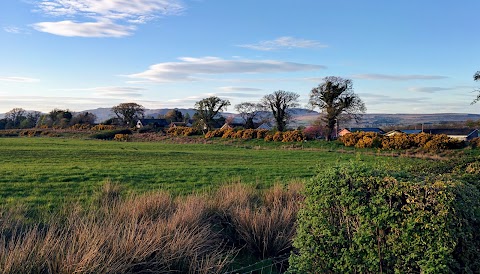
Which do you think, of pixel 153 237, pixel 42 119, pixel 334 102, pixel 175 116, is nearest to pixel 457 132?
pixel 334 102

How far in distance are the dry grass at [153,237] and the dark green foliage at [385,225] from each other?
157 cm

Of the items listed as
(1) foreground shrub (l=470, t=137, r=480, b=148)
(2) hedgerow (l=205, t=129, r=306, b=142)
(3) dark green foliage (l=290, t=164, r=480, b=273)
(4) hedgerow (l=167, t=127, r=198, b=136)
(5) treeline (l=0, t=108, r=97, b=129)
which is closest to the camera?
(3) dark green foliage (l=290, t=164, r=480, b=273)

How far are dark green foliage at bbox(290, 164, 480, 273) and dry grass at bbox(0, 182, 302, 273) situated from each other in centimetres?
157

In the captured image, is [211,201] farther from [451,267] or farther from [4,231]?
[451,267]

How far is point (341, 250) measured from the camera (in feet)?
16.5

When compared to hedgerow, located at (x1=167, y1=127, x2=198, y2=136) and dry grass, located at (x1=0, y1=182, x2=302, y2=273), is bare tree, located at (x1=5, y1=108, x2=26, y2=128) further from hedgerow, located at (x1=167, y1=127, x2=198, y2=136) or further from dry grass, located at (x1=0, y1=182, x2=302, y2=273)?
dry grass, located at (x1=0, y1=182, x2=302, y2=273)

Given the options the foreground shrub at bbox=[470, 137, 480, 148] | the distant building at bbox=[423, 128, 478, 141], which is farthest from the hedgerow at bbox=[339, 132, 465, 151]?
the distant building at bbox=[423, 128, 478, 141]

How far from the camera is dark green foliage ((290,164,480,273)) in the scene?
4410 millimetres

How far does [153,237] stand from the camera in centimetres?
577

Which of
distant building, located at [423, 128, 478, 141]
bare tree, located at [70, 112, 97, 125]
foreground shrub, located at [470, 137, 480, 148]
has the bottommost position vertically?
distant building, located at [423, 128, 478, 141]

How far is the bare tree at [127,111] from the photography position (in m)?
109

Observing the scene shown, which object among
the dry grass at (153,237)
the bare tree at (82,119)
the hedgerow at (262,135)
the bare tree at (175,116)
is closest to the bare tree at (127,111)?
the bare tree at (82,119)

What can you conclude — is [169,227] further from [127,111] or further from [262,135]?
[127,111]

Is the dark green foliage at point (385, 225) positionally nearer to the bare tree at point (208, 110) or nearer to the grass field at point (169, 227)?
the grass field at point (169, 227)
